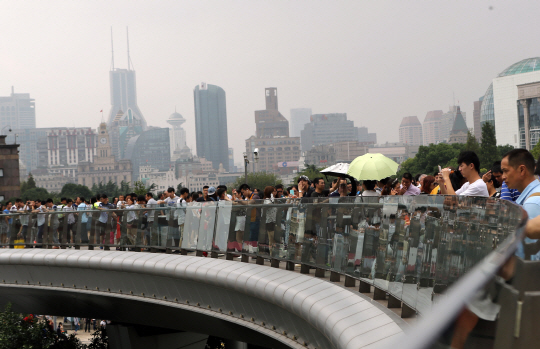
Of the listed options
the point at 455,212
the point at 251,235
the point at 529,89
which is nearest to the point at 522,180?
the point at 455,212

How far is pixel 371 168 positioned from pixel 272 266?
239 centimetres

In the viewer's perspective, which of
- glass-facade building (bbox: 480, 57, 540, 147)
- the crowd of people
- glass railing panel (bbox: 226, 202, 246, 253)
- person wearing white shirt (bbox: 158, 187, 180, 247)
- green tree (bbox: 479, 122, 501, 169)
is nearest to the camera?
the crowd of people

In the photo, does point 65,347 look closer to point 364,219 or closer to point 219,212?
point 219,212

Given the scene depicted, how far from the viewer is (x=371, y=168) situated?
34.6ft

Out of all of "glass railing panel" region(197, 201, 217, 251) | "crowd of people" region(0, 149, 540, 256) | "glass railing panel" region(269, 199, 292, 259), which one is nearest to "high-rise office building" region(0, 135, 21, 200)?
"crowd of people" region(0, 149, 540, 256)

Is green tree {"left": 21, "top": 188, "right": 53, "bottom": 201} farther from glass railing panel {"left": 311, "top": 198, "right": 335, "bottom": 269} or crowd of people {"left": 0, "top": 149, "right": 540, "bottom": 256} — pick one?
glass railing panel {"left": 311, "top": 198, "right": 335, "bottom": 269}

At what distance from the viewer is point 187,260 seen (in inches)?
465

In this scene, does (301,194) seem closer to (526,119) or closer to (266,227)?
(266,227)

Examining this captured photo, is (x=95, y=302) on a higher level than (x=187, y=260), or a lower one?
lower

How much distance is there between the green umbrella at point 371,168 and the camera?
10414 millimetres

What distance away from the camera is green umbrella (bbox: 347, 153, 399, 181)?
10.4 metres

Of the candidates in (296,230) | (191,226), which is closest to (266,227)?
(296,230)

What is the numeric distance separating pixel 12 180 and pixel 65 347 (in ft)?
168

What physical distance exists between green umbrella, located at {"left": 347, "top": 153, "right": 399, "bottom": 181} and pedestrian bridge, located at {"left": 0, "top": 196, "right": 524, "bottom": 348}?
175 cm
